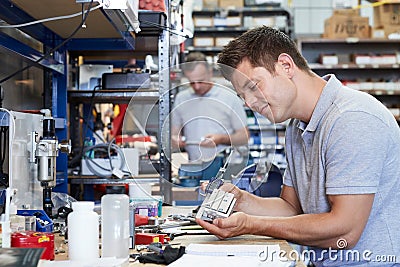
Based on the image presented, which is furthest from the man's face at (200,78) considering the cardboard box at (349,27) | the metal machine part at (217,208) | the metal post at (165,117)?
the cardboard box at (349,27)

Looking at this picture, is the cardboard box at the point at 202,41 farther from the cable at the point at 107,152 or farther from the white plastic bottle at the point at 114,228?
the white plastic bottle at the point at 114,228

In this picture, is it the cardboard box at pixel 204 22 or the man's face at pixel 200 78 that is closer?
the man's face at pixel 200 78

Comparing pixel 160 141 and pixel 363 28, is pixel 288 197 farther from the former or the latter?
pixel 363 28

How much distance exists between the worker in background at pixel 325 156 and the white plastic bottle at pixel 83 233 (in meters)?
0.45

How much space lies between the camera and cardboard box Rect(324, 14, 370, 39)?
6922 mm

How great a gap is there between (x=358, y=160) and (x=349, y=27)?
18.1 feet

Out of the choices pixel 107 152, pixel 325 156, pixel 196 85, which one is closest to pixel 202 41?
pixel 107 152

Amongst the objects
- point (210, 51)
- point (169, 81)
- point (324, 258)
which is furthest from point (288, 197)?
point (210, 51)

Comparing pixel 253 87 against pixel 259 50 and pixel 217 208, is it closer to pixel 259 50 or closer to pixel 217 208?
pixel 259 50

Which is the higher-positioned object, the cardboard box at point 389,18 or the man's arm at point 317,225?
the cardboard box at point 389,18

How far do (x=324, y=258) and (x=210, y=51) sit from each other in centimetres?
531

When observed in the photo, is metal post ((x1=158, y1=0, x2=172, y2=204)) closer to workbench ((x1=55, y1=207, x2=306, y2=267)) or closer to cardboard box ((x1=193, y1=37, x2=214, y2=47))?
workbench ((x1=55, y1=207, x2=306, y2=267))

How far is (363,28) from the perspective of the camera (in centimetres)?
694

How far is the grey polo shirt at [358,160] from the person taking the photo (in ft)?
5.49
